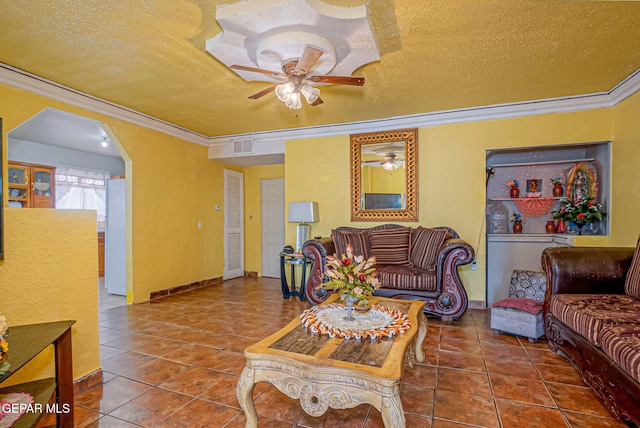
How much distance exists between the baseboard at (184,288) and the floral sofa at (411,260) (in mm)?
2218

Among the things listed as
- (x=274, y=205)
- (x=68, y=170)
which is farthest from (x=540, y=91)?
(x=68, y=170)

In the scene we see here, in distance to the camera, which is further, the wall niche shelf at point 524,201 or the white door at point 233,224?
the white door at point 233,224

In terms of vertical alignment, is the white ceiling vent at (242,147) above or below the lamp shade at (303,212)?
above

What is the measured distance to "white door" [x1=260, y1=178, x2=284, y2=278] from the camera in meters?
6.04

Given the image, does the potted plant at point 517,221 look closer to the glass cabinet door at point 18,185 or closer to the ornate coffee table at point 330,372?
the ornate coffee table at point 330,372

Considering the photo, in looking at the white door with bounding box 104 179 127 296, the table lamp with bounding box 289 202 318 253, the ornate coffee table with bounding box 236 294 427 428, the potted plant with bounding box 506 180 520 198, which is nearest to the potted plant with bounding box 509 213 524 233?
the potted plant with bounding box 506 180 520 198

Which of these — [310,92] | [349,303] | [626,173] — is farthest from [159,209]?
[626,173]

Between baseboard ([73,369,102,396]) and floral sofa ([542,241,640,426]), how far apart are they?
10.4 feet

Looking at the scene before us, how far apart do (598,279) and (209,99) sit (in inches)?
164

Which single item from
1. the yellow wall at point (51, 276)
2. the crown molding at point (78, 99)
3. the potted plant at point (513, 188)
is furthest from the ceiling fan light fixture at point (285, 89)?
the potted plant at point (513, 188)

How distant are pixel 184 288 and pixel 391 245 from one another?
3.29 m

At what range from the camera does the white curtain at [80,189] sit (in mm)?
5719

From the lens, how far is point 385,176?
452 cm

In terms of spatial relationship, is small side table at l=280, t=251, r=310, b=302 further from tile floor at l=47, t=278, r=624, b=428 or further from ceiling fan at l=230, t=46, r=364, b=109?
ceiling fan at l=230, t=46, r=364, b=109
